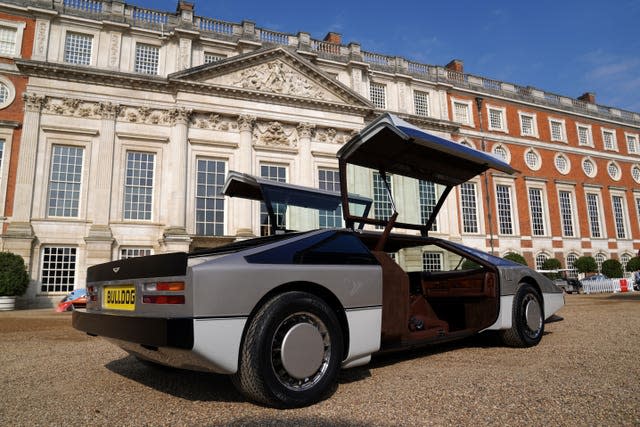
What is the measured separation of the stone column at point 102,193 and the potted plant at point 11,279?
Result: 8.23 ft

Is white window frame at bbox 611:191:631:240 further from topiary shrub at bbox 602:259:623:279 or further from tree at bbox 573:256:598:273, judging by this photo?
tree at bbox 573:256:598:273

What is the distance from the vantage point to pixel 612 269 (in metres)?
30.5

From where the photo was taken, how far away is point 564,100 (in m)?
35.5

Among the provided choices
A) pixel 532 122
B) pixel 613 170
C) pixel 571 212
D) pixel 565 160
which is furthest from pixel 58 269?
pixel 613 170

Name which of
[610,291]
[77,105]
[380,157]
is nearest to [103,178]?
[77,105]

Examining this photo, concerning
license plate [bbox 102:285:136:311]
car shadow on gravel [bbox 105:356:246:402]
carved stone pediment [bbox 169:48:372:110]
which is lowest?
car shadow on gravel [bbox 105:356:246:402]

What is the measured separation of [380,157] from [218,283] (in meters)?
2.60

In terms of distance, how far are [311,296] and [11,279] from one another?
1842 centimetres

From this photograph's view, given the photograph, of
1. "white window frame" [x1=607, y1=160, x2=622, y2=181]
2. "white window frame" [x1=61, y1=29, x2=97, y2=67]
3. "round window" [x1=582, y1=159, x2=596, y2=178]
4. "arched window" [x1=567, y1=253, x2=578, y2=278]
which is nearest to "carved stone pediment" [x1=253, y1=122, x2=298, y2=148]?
"white window frame" [x1=61, y1=29, x2=97, y2=67]

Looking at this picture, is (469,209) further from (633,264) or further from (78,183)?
(78,183)

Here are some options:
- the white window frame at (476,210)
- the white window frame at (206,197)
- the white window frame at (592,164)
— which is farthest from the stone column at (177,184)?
the white window frame at (592,164)

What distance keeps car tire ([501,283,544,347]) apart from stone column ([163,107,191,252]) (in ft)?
55.8

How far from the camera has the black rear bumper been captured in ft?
7.93

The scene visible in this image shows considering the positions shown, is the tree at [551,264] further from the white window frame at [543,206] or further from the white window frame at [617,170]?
the white window frame at [617,170]
